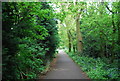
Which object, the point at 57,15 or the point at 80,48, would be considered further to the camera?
the point at 80,48

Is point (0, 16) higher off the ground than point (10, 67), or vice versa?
point (0, 16)

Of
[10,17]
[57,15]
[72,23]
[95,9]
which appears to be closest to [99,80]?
[57,15]

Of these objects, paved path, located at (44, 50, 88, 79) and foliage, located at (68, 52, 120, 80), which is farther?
paved path, located at (44, 50, 88, 79)

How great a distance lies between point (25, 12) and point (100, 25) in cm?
861

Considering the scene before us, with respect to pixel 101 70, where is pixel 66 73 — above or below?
below

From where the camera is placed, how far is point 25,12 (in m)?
4.25

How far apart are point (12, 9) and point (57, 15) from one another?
2450 millimetres

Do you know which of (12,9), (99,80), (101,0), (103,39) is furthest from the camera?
(103,39)

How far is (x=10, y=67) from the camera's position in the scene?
3545 millimetres

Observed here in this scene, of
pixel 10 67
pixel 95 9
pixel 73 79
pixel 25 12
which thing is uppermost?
pixel 95 9

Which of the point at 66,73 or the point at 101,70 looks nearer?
the point at 101,70

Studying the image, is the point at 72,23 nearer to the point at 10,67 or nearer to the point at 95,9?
the point at 95,9

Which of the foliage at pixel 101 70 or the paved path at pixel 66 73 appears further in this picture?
the paved path at pixel 66 73

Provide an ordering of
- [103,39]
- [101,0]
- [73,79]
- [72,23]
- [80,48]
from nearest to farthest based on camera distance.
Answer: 1. [73,79]
2. [101,0]
3. [103,39]
4. [80,48]
5. [72,23]
